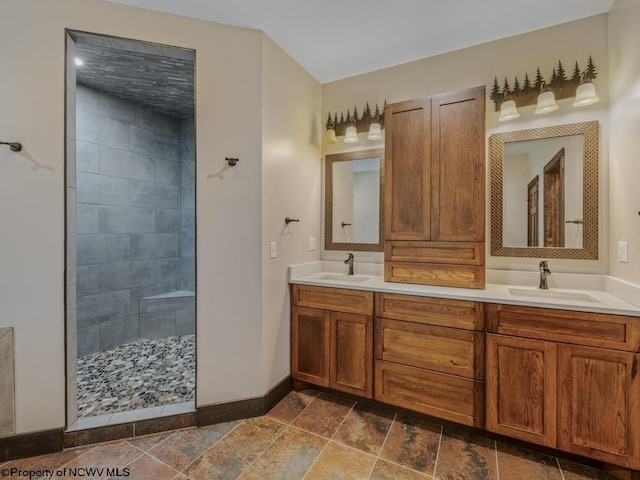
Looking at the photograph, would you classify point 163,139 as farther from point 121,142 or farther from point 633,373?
point 633,373

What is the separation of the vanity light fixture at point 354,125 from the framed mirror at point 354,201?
15 centimetres

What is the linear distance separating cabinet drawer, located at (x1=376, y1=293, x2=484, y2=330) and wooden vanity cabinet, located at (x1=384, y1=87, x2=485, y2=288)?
24cm

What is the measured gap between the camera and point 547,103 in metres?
1.99

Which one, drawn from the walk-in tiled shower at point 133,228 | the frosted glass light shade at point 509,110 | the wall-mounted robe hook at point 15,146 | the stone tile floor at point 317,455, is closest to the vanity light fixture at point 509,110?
the frosted glass light shade at point 509,110

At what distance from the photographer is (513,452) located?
1.74m

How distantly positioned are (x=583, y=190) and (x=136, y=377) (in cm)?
367

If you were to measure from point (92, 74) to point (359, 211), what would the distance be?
107 inches

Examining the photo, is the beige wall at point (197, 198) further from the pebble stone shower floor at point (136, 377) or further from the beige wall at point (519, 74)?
the beige wall at point (519, 74)

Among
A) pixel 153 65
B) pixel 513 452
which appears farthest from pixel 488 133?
pixel 153 65

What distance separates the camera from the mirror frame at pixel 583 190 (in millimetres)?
1989

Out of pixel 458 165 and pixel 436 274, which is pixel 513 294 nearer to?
pixel 436 274

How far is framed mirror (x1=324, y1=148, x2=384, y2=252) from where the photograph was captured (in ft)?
8.73

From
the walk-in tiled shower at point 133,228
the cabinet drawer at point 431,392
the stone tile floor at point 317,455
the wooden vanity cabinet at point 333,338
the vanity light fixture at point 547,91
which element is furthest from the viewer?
the walk-in tiled shower at point 133,228

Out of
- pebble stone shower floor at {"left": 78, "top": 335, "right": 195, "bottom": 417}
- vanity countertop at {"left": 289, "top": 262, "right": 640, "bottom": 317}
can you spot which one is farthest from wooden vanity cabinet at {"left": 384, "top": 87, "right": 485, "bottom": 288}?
pebble stone shower floor at {"left": 78, "top": 335, "right": 195, "bottom": 417}
